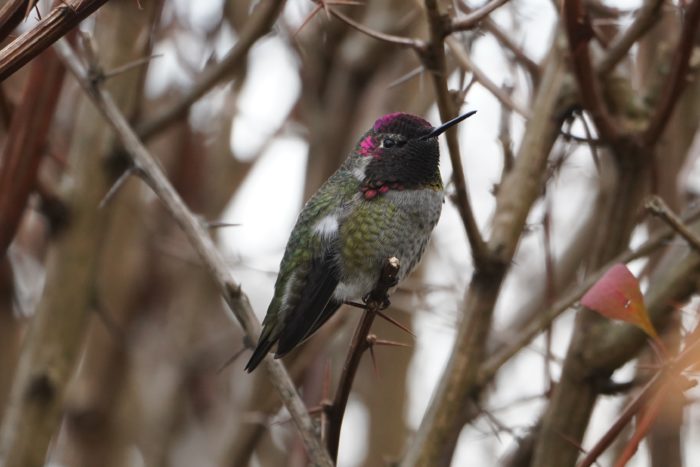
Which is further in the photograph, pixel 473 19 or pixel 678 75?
pixel 678 75

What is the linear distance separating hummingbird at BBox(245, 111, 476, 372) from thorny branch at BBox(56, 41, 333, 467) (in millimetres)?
452

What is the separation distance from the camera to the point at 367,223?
309cm

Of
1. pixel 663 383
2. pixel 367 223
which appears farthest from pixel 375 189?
pixel 663 383

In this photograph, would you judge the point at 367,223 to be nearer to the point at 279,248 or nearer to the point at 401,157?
the point at 401,157

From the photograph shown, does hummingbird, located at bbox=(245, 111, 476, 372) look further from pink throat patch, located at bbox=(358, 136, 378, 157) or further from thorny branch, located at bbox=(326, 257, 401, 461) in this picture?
thorny branch, located at bbox=(326, 257, 401, 461)

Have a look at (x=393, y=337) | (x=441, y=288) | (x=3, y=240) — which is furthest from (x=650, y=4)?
(x=393, y=337)

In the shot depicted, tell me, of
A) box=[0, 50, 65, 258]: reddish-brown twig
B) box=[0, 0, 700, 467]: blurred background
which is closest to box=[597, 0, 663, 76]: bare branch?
box=[0, 0, 700, 467]: blurred background

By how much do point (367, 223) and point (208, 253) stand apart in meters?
0.73

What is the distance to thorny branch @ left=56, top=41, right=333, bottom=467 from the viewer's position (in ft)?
7.52

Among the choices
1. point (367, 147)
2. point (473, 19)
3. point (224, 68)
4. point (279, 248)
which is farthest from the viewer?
point (279, 248)

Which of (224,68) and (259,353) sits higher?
(224,68)

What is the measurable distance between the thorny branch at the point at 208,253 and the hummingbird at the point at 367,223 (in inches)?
17.8

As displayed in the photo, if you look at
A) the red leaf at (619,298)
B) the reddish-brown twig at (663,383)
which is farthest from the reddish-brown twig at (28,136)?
the reddish-brown twig at (663,383)

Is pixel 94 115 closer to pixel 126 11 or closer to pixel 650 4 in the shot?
pixel 126 11
